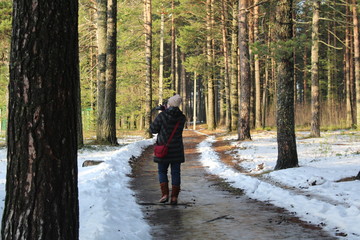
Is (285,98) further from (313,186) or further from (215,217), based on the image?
(215,217)

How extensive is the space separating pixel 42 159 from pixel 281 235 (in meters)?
3.34

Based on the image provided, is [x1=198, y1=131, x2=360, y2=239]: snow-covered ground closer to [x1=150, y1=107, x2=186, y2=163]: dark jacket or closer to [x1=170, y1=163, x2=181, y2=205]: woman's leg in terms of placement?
[x1=170, y1=163, x2=181, y2=205]: woman's leg

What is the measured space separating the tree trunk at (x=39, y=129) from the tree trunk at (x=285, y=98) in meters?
7.90

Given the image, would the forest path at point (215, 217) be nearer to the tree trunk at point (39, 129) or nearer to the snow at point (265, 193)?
the snow at point (265, 193)

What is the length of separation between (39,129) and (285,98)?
26.8 ft

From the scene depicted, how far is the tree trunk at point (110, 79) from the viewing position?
734 inches

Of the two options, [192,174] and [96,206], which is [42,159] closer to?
[96,206]

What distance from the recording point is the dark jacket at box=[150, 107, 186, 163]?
7.50 m

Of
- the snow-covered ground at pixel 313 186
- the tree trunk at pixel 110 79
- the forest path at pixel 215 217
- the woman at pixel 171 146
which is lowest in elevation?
the forest path at pixel 215 217

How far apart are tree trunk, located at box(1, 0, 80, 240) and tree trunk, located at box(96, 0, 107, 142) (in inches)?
612

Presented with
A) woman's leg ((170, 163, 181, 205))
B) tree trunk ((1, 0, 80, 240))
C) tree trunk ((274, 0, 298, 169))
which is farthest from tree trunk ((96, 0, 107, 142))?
tree trunk ((1, 0, 80, 240))

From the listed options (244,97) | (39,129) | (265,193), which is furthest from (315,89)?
(39,129)

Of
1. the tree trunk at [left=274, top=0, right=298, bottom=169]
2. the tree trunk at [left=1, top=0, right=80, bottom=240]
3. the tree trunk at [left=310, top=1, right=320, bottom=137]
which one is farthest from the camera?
the tree trunk at [left=310, top=1, right=320, bottom=137]

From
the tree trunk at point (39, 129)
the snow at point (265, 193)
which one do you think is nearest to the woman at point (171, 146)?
the snow at point (265, 193)
